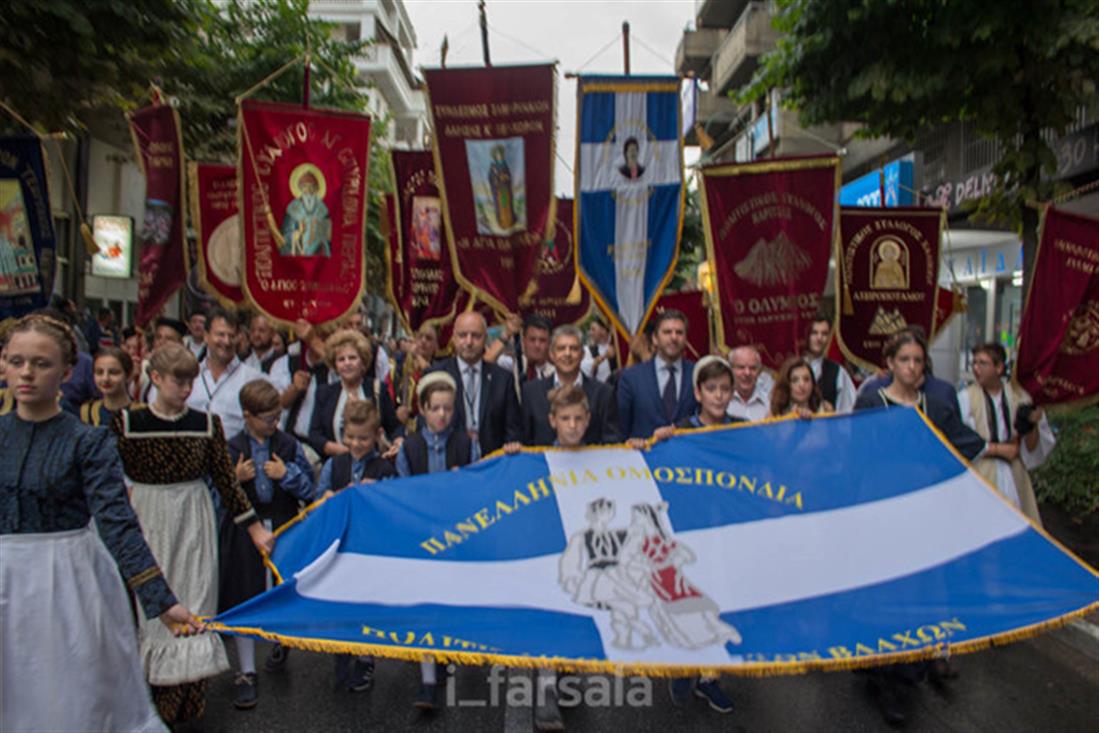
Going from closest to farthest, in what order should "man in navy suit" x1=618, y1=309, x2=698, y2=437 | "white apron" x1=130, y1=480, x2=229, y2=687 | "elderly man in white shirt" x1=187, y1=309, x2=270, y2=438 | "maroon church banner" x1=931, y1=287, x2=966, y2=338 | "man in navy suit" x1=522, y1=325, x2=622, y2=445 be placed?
"white apron" x1=130, y1=480, x2=229, y2=687, "man in navy suit" x1=522, y1=325, x2=622, y2=445, "man in navy suit" x1=618, y1=309, x2=698, y2=437, "elderly man in white shirt" x1=187, y1=309, x2=270, y2=438, "maroon church banner" x1=931, y1=287, x2=966, y2=338

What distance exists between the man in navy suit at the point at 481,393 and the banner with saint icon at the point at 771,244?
2153mm

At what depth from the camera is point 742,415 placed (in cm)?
599

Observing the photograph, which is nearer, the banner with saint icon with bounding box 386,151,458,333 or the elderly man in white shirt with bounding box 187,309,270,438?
the elderly man in white shirt with bounding box 187,309,270,438

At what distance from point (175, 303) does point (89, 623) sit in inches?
954

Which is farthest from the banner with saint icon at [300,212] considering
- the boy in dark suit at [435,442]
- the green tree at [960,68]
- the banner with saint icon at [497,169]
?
the green tree at [960,68]

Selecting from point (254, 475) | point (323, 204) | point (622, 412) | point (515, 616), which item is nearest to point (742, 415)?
point (622, 412)

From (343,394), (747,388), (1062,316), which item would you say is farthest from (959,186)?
(343,394)

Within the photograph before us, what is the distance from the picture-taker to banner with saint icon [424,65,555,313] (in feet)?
20.0

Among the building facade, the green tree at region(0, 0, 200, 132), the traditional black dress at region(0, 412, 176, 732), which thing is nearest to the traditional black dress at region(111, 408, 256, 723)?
the traditional black dress at region(0, 412, 176, 732)

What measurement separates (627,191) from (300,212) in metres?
2.49

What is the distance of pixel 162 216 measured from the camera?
8.38m

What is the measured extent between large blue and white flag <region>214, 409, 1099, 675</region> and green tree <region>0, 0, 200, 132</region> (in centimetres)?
→ 558

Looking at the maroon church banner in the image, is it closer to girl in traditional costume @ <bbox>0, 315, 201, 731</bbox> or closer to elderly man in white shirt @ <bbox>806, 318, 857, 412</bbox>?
elderly man in white shirt @ <bbox>806, 318, 857, 412</bbox>

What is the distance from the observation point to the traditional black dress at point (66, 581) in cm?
304
